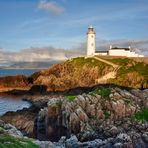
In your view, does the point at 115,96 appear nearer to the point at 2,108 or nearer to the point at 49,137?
the point at 49,137

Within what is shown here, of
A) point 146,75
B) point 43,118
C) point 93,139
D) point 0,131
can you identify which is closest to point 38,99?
point 146,75

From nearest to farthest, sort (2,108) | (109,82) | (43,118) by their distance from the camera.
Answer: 1. (43,118)
2. (2,108)
3. (109,82)

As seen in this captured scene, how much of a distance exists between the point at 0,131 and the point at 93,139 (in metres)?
16.1

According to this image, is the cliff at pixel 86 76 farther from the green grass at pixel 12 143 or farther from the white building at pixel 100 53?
the green grass at pixel 12 143

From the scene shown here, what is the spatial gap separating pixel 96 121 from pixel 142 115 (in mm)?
7003

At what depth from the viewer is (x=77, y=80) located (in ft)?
478

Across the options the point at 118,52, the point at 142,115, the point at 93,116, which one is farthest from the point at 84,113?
the point at 118,52

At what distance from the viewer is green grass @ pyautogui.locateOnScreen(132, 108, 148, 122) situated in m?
58.8

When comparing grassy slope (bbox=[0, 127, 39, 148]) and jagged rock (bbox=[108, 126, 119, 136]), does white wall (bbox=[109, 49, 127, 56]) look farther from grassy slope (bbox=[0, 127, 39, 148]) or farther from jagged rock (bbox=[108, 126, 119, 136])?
grassy slope (bbox=[0, 127, 39, 148])

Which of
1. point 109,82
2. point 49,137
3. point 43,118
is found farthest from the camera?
point 109,82

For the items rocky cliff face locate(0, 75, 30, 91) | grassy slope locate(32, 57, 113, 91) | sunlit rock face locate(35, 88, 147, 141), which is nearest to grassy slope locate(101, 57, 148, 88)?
grassy slope locate(32, 57, 113, 91)

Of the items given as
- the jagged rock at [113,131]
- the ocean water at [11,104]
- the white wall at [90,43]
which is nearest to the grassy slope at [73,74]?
the white wall at [90,43]

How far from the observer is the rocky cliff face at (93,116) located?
55344 millimetres

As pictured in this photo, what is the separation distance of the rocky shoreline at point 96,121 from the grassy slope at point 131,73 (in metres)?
70.7
